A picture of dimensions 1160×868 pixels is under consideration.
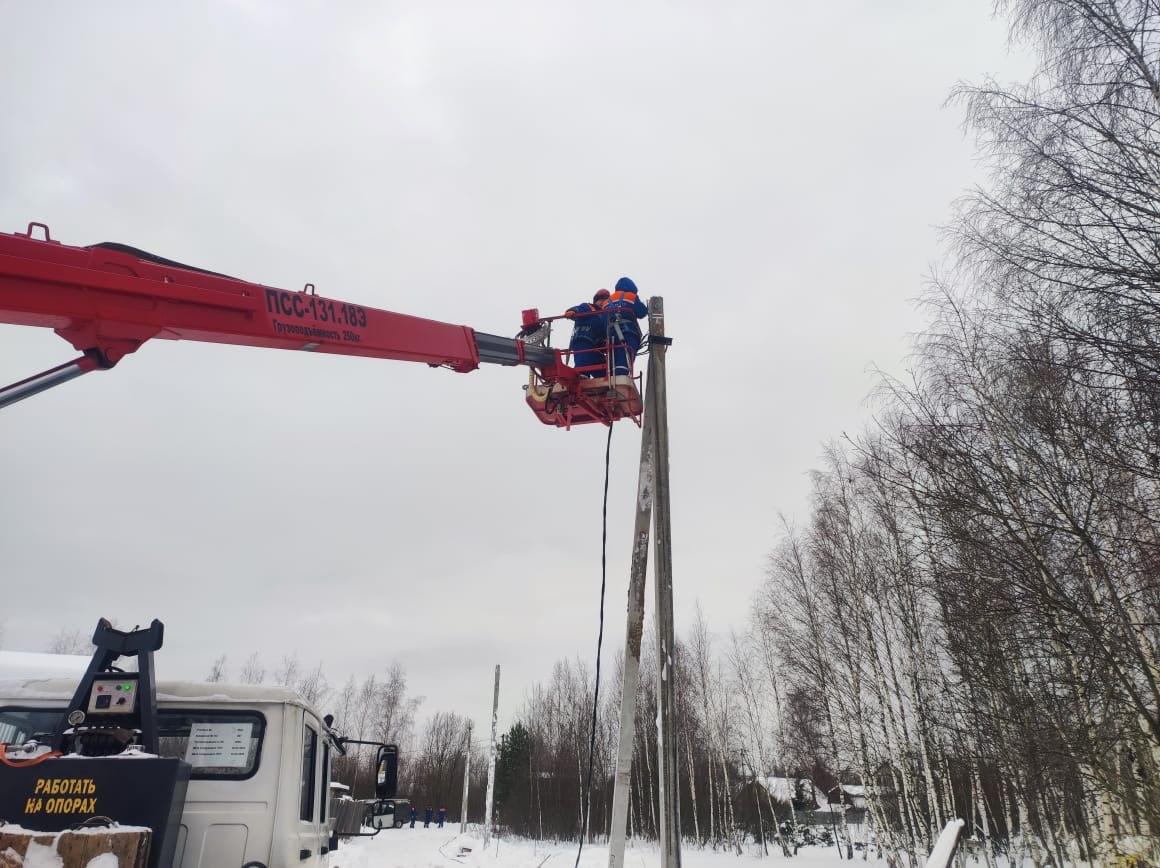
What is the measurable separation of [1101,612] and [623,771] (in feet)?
19.6

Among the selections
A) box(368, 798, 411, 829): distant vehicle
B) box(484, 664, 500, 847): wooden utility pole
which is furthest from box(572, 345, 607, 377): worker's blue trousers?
box(484, 664, 500, 847): wooden utility pole

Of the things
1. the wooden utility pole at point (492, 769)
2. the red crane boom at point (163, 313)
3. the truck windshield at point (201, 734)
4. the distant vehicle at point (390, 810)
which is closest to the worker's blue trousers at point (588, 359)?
the red crane boom at point (163, 313)

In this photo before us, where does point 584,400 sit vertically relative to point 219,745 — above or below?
above

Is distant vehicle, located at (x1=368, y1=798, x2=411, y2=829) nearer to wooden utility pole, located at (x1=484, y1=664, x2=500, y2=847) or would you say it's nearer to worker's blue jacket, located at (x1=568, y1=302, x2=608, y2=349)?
worker's blue jacket, located at (x1=568, y1=302, x2=608, y2=349)

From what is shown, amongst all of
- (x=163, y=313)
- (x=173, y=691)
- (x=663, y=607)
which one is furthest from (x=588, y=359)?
(x=173, y=691)

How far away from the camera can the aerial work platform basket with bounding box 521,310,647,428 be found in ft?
24.5

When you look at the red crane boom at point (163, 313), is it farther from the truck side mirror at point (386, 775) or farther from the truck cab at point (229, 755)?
the truck side mirror at point (386, 775)

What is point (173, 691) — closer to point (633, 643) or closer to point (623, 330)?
point (633, 643)

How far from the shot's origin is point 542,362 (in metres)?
7.55

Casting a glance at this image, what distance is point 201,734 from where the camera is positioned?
424 cm

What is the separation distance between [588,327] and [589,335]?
9cm

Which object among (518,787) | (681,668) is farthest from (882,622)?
(518,787)

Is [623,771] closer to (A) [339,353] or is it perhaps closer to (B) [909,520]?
(A) [339,353]

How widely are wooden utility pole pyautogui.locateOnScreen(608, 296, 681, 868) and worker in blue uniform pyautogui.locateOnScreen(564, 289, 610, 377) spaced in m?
0.68
